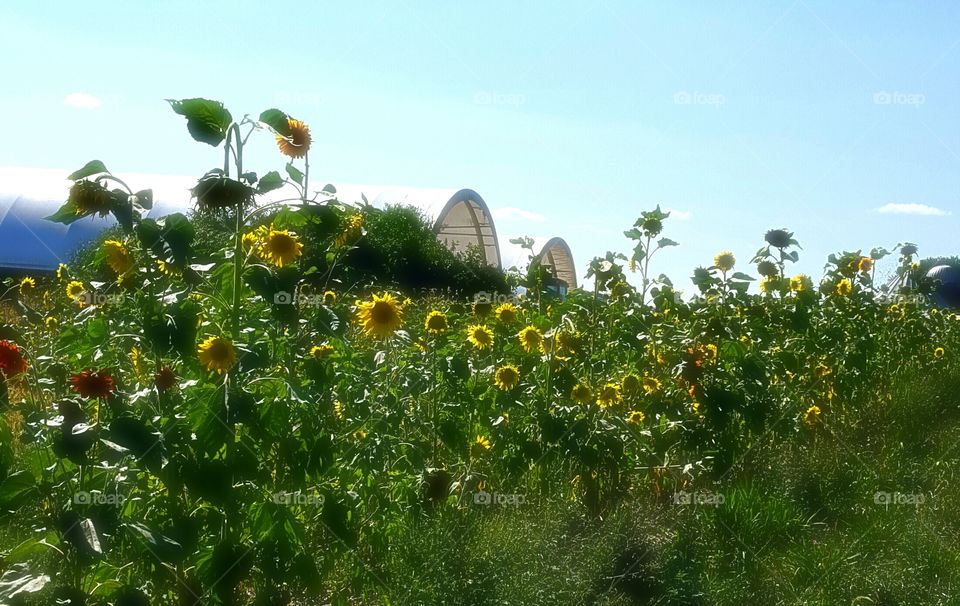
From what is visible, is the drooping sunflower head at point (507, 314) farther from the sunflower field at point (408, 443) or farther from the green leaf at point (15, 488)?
the green leaf at point (15, 488)

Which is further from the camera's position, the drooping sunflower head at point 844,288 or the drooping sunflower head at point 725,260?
the drooping sunflower head at point 844,288

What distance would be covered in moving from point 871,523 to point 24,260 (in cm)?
2442

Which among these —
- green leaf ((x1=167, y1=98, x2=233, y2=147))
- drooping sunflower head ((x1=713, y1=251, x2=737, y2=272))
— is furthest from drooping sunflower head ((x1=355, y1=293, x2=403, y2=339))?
drooping sunflower head ((x1=713, y1=251, x2=737, y2=272))

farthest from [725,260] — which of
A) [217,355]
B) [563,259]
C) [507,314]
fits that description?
[563,259]

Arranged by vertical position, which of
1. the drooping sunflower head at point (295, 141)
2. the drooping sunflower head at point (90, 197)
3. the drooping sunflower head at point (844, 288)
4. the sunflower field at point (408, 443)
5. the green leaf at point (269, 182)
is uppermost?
the drooping sunflower head at point (295, 141)

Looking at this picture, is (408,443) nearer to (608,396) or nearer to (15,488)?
(608,396)

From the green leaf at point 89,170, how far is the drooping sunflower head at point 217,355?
22.2 inches

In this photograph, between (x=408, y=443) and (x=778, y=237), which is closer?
(x=408, y=443)

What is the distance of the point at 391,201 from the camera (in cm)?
2552

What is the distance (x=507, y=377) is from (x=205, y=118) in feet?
6.32

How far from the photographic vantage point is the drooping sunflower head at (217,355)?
2717 millimetres

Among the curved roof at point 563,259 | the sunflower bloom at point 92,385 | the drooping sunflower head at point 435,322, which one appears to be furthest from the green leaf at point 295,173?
the curved roof at point 563,259

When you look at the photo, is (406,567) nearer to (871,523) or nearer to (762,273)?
(871,523)

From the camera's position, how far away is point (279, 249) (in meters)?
3.00
